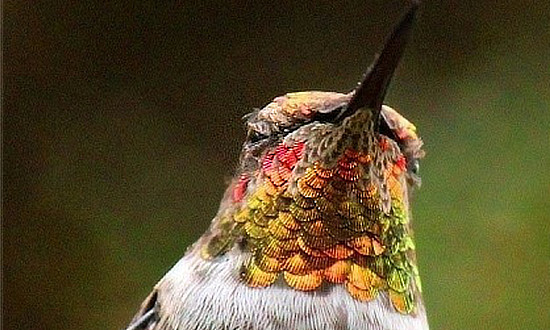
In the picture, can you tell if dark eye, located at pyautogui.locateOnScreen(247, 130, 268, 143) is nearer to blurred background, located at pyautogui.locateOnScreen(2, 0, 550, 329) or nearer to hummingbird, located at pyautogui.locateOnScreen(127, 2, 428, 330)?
hummingbird, located at pyautogui.locateOnScreen(127, 2, 428, 330)

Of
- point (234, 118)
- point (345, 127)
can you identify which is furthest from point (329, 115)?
point (234, 118)

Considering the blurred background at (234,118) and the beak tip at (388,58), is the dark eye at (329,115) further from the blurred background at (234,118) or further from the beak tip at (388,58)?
the blurred background at (234,118)

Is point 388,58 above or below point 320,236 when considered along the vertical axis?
above

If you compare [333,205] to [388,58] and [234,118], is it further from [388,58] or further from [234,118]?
[234,118]

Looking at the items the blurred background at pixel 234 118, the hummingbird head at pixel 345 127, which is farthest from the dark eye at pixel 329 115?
the blurred background at pixel 234 118

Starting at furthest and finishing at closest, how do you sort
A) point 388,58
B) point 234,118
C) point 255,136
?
point 234,118 < point 255,136 < point 388,58

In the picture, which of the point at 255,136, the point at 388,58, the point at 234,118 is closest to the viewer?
the point at 388,58

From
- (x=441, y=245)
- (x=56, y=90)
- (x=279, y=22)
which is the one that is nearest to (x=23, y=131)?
(x=56, y=90)
